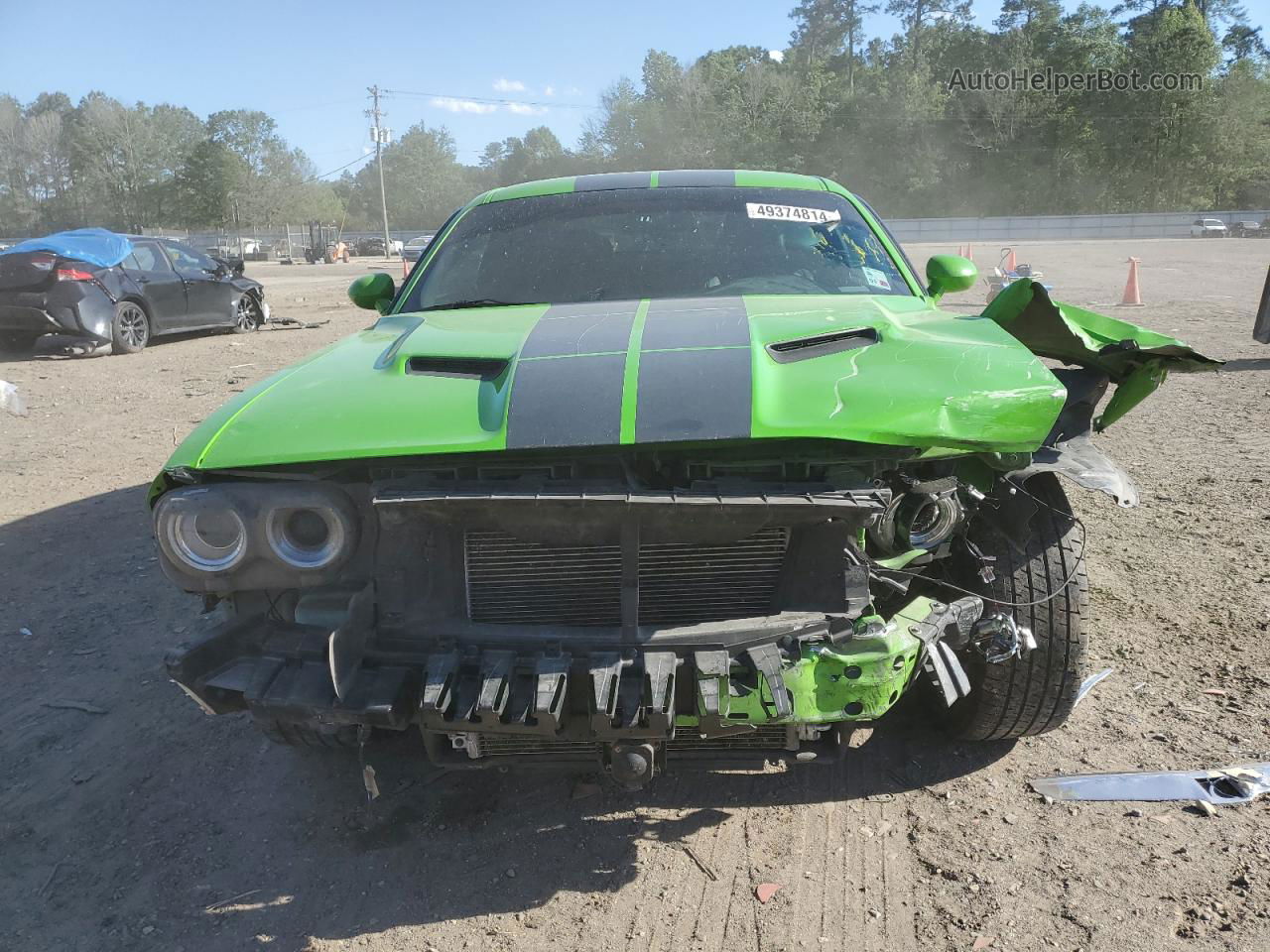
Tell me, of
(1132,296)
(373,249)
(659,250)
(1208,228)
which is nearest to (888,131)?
(1208,228)

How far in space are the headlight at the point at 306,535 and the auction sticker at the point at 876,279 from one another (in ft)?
6.69

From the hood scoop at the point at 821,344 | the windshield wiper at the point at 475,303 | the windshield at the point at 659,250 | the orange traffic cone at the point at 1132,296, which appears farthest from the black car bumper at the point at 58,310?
the orange traffic cone at the point at 1132,296

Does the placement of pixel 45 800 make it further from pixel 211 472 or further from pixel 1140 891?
pixel 1140 891

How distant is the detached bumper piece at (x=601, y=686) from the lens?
6.62 feet

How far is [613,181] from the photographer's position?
387cm

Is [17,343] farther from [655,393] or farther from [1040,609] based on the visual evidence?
[1040,609]

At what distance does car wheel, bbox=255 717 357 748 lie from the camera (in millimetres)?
2295

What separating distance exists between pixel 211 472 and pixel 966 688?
1.92m

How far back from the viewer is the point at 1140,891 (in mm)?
2266

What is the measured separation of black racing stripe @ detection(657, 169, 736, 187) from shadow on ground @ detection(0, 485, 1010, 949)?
214cm

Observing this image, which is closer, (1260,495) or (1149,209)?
(1260,495)

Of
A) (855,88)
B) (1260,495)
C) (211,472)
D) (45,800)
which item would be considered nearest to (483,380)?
(211,472)

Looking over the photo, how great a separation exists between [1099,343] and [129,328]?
11.7 m

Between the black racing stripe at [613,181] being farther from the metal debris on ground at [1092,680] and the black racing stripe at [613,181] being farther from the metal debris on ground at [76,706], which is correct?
the metal debris on ground at [76,706]
